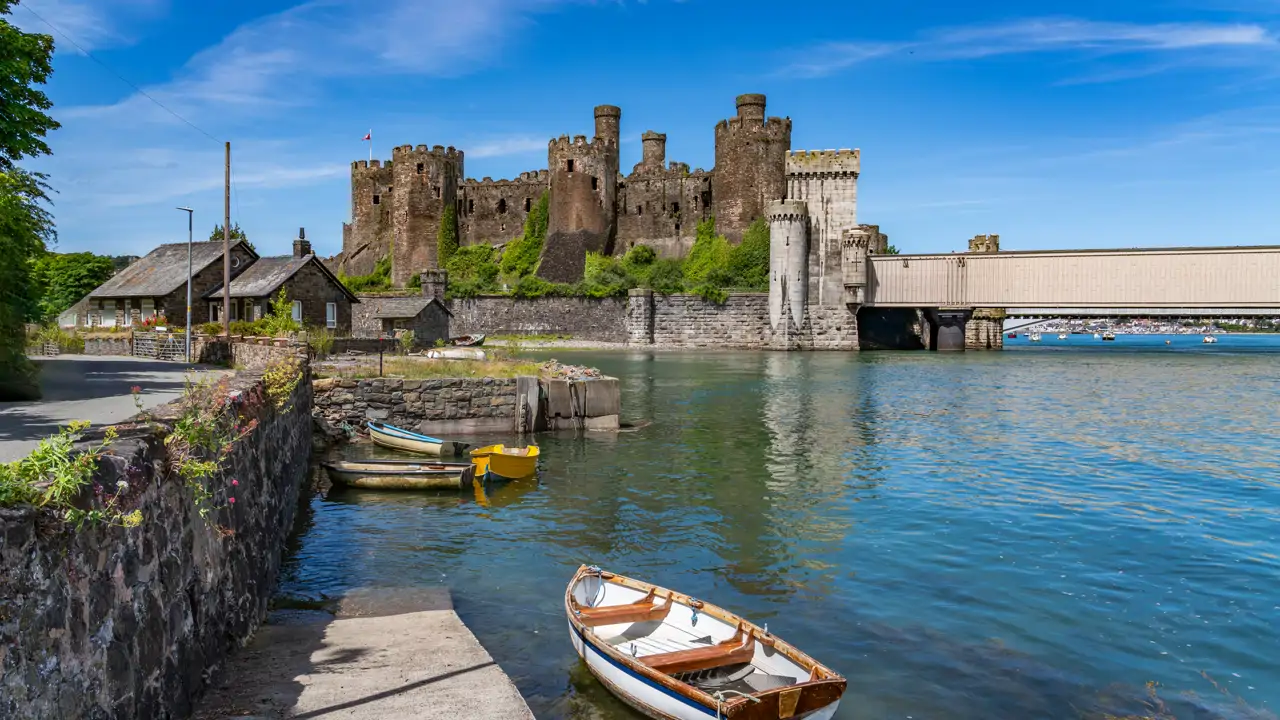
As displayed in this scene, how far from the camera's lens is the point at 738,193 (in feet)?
245

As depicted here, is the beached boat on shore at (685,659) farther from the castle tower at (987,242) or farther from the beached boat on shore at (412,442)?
the castle tower at (987,242)

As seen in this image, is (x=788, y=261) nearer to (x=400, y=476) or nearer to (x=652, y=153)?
(x=652, y=153)

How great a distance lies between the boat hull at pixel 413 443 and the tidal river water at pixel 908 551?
2.42 m

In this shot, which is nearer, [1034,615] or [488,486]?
[1034,615]

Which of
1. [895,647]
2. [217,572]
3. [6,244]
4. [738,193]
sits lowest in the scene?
[895,647]

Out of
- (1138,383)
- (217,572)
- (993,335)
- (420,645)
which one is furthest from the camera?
(993,335)

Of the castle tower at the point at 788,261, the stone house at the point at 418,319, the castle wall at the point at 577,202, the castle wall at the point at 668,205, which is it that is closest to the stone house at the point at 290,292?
the stone house at the point at 418,319

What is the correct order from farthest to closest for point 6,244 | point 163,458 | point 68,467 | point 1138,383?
point 1138,383
point 6,244
point 163,458
point 68,467

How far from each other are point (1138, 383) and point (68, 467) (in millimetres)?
49133

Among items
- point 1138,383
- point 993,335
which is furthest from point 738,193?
point 1138,383

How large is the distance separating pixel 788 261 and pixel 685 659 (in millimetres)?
64153

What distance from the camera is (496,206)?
8500cm

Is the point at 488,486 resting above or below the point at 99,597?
below

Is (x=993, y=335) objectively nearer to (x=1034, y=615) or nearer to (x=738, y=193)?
(x=738, y=193)
